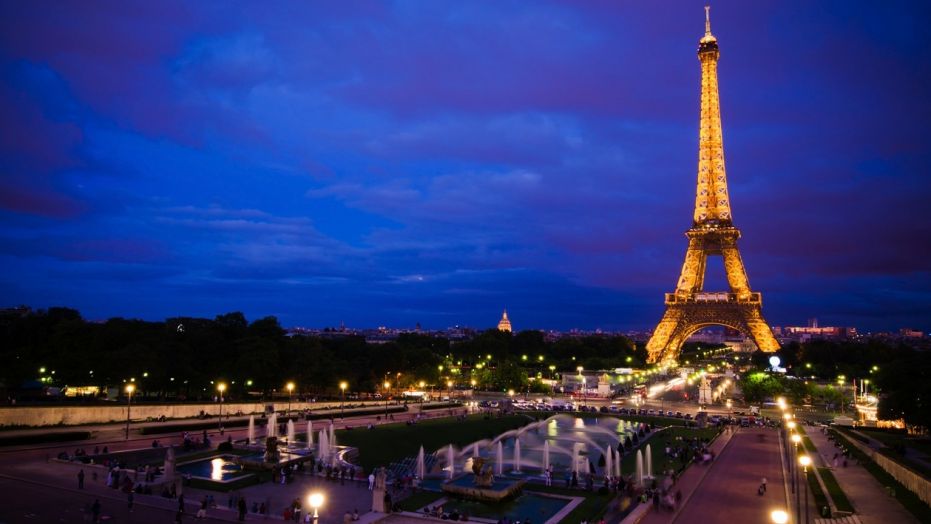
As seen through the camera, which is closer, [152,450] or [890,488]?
[890,488]

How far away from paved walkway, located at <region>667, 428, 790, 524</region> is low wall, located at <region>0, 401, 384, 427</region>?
3934cm

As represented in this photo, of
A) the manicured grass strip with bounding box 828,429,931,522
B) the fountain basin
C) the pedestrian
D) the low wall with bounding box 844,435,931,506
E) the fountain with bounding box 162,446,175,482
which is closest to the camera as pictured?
A: the pedestrian

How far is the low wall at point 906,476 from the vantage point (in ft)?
94.6

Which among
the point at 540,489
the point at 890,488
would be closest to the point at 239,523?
the point at 540,489

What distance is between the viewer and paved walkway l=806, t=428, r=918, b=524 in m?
27.1

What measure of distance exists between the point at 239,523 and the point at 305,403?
Result: 41998 mm

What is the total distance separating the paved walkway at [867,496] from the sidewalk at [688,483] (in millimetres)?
6566

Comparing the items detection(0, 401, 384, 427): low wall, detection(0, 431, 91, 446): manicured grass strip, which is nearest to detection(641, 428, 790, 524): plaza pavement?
detection(0, 431, 91, 446): manicured grass strip

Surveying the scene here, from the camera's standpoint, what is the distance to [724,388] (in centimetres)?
10225

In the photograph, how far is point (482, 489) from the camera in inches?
1184

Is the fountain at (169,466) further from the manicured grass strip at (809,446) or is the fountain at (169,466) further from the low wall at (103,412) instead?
the manicured grass strip at (809,446)

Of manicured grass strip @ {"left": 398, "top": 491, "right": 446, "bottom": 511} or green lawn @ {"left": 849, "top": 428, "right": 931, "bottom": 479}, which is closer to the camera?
manicured grass strip @ {"left": 398, "top": 491, "right": 446, "bottom": 511}

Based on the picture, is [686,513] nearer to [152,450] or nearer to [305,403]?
[152,450]

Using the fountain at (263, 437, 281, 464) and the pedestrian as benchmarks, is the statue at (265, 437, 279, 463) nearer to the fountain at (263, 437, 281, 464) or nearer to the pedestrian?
the fountain at (263, 437, 281, 464)
